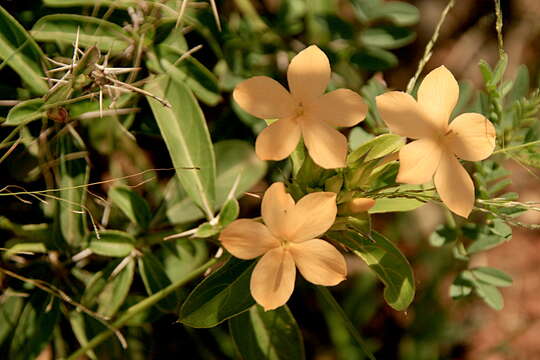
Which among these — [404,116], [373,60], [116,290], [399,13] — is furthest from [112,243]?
[399,13]

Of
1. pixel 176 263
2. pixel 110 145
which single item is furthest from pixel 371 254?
pixel 110 145

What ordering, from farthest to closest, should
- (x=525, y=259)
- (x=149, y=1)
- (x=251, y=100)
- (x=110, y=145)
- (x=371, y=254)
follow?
(x=525, y=259)
(x=110, y=145)
(x=149, y=1)
(x=371, y=254)
(x=251, y=100)

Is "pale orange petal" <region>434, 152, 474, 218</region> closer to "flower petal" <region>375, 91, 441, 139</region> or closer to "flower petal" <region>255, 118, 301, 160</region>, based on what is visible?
"flower petal" <region>375, 91, 441, 139</region>

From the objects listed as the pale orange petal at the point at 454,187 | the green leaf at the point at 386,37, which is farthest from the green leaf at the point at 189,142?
the green leaf at the point at 386,37

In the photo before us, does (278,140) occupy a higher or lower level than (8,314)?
higher

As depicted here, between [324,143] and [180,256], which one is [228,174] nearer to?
[180,256]

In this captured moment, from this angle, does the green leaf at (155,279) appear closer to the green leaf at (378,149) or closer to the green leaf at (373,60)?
the green leaf at (378,149)

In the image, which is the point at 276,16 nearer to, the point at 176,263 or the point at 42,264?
the point at 176,263
